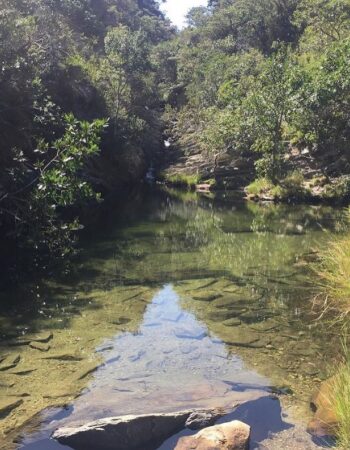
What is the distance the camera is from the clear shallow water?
6184 mm

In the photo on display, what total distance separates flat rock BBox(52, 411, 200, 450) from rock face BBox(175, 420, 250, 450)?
0.32 m

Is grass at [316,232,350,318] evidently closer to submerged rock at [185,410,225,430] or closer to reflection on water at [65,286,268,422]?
reflection on water at [65,286,268,422]

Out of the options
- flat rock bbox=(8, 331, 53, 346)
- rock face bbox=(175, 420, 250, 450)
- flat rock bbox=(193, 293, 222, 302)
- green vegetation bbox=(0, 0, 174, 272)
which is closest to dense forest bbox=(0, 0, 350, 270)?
green vegetation bbox=(0, 0, 174, 272)

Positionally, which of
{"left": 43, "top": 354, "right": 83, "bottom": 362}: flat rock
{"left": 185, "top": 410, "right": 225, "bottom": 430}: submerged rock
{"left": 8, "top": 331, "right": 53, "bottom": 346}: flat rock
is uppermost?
{"left": 8, "top": 331, "right": 53, "bottom": 346}: flat rock

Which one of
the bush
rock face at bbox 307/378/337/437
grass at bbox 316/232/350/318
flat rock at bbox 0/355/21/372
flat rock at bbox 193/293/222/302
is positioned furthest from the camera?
the bush

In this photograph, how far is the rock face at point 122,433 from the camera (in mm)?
5086

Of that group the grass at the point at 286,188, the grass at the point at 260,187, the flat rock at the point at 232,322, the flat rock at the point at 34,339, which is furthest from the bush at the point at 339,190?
the flat rock at the point at 34,339

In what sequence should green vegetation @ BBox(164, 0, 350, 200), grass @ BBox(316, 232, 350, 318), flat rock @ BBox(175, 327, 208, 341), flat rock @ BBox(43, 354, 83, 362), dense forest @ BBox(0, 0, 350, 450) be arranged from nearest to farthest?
dense forest @ BBox(0, 0, 350, 450), flat rock @ BBox(43, 354, 83, 362), grass @ BBox(316, 232, 350, 318), flat rock @ BBox(175, 327, 208, 341), green vegetation @ BBox(164, 0, 350, 200)

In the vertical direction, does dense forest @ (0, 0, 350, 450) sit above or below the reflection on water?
above

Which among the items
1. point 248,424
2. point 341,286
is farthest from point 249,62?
point 248,424

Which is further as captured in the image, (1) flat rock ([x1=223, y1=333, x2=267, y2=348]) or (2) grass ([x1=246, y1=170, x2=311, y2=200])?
(2) grass ([x1=246, y1=170, x2=311, y2=200])

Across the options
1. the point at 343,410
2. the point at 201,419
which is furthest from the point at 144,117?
the point at 343,410

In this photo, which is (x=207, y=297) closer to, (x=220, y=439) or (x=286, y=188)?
(x=220, y=439)

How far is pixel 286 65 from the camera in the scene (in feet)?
103
